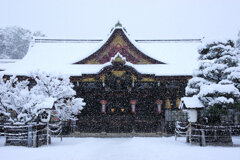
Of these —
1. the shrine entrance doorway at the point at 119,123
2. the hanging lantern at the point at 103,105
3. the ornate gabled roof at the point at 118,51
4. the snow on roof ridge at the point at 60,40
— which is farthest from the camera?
the snow on roof ridge at the point at 60,40

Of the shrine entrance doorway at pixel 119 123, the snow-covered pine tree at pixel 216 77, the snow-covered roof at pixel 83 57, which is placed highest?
the snow-covered roof at pixel 83 57

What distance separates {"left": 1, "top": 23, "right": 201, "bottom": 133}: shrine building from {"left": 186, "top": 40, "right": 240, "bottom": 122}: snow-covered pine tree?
4878mm

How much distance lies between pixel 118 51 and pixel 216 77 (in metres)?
8.82

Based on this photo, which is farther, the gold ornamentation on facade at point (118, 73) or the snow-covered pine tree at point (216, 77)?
the gold ornamentation on facade at point (118, 73)

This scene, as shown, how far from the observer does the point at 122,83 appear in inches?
707

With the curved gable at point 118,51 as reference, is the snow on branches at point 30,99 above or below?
below

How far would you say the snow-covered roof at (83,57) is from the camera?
17.9 m

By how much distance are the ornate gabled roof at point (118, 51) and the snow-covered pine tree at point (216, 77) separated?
21.6ft

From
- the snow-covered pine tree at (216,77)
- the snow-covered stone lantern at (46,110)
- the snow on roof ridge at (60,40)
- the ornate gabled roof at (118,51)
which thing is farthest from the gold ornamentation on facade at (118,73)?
the snow-covered stone lantern at (46,110)

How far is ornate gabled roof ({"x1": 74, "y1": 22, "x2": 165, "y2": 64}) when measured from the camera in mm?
18812

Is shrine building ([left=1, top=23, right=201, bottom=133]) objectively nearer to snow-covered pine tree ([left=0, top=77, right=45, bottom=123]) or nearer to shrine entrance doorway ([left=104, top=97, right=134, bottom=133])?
shrine entrance doorway ([left=104, top=97, right=134, bottom=133])

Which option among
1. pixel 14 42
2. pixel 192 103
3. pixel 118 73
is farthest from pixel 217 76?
pixel 14 42

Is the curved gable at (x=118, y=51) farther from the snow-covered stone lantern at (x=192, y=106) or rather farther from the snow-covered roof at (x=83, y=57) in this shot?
the snow-covered stone lantern at (x=192, y=106)

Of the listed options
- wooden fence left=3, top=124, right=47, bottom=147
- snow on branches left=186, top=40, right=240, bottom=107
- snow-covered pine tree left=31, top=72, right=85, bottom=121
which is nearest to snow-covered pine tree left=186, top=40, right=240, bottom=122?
snow on branches left=186, top=40, right=240, bottom=107
